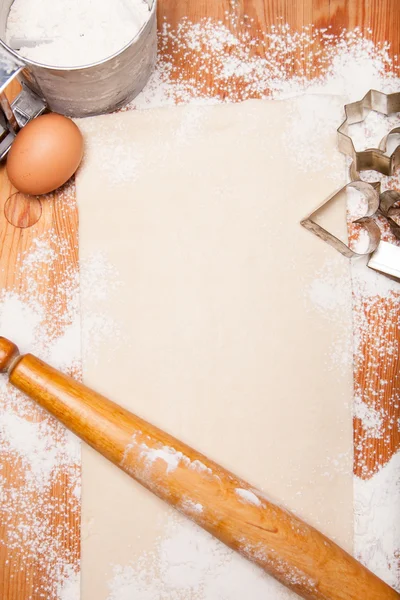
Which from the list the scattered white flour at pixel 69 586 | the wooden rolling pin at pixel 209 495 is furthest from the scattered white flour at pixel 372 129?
the scattered white flour at pixel 69 586

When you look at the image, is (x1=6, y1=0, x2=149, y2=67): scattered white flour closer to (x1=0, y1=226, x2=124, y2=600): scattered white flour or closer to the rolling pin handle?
(x1=0, y1=226, x2=124, y2=600): scattered white flour

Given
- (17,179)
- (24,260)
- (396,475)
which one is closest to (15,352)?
(24,260)

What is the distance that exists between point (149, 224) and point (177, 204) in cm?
6

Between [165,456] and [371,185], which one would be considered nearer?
[165,456]

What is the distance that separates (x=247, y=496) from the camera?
0.87 meters

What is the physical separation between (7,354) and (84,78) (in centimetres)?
43

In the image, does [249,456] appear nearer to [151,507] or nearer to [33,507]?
[151,507]

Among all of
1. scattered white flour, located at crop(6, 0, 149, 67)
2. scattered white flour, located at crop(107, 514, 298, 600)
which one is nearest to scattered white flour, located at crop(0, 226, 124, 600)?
scattered white flour, located at crop(107, 514, 298, 600)

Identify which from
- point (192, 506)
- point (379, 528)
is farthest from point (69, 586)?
point (379, 528)

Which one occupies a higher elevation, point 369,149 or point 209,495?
point 369,149

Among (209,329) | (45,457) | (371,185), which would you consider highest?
(371,185)

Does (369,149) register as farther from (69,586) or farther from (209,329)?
(69,586)

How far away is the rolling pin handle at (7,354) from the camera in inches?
35.9

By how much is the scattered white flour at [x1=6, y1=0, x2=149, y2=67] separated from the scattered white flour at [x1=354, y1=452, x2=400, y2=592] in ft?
2.64
